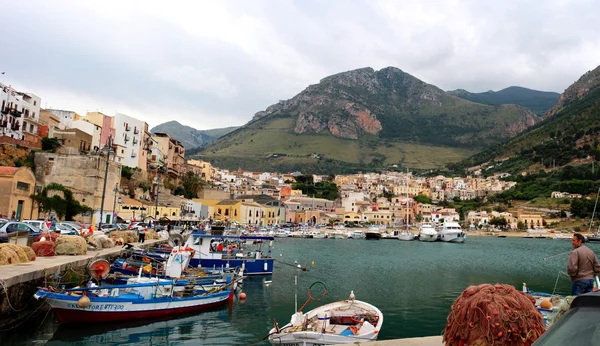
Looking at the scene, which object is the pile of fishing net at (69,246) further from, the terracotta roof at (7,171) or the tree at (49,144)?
the tree at (49,144)

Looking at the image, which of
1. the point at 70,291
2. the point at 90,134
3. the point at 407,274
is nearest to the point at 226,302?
the point at 70,291

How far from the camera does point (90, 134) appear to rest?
187 feet

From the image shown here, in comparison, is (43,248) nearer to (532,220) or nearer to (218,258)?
(218,258)

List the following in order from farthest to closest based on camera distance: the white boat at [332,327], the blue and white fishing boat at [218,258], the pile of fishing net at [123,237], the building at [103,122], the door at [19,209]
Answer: the building at [103,122] < the door at [19,209] < the pile of fishing net at [123,237] < the blue and white fishing boat at [218,258] < the white boat at [332,327]

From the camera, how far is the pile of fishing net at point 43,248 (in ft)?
59.1

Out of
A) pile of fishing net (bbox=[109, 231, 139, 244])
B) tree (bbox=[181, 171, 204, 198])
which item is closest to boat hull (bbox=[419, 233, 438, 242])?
tree (bbox=[181, 171, 204, 198])

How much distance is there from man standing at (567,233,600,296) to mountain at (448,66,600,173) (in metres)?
150

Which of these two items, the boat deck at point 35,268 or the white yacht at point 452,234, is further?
the white yacht at point 452,234

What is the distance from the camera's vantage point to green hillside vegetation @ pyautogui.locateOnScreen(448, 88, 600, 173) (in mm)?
136500

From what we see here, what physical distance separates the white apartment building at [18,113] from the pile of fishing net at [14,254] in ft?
112

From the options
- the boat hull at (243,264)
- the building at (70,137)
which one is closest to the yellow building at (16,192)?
the boat hull at (243,264)

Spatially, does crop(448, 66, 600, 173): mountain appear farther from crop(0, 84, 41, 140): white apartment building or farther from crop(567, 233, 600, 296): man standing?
crop(567, 233, 600, 296): man standing

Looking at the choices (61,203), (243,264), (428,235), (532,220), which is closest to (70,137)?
(61,203)

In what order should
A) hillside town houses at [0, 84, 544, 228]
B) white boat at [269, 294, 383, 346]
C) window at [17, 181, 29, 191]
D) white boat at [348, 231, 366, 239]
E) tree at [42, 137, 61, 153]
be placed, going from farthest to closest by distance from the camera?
white boat at [348, 231, 366, 239]
tree at [42, 137, 61, 153]
hillside town houses at [0, 84, 544, 228]
window at [17, 181, 29, 191]
white boat at [269, 294, 383, 346]
